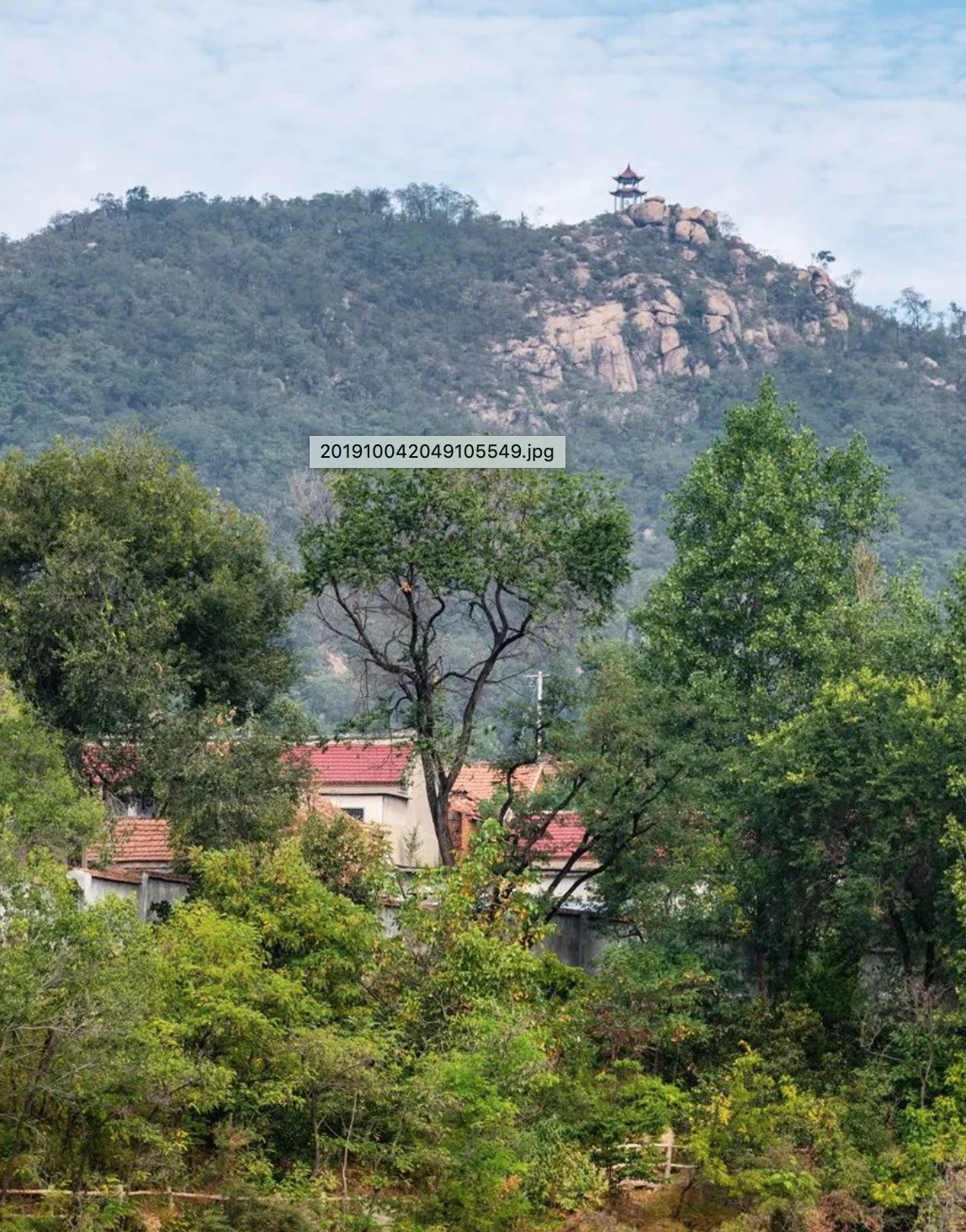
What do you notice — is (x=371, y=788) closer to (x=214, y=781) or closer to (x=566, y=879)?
(x=566, y=879)

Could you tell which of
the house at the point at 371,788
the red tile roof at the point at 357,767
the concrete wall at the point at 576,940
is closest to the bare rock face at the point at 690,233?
the red tile roof at the point at 357,767

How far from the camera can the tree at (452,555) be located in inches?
1293

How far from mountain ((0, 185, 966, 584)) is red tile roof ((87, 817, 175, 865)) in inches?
2521

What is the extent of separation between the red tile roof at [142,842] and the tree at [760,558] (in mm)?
9010

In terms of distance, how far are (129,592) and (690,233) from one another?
359 feet

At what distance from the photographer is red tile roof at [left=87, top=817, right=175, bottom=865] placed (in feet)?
112

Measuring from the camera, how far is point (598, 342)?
12706 cm

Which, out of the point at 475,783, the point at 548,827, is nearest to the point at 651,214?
the point at 475,783

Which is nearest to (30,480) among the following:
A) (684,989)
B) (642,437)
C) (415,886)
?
(415,886)

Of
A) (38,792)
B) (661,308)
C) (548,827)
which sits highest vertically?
(661,308)

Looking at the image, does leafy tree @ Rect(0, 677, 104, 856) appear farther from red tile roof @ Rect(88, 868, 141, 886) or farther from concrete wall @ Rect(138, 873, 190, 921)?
concrete wall @ Rect(138, 873, 190, 921)

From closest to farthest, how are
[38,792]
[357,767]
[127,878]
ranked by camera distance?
1. [38,792]
2. [127,878]
3. [357,767]

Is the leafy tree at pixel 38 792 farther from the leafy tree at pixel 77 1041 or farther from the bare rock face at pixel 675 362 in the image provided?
the bare rock face at pixel 675 362

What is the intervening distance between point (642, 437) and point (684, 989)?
87870mm
